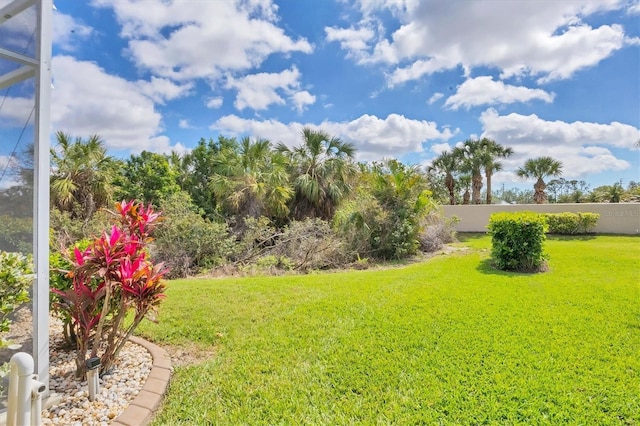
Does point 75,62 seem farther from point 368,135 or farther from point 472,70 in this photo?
point 368,135

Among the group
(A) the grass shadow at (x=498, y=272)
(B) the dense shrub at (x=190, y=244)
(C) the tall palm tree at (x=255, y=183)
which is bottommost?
(A) the grass shadow at (x=498, y=272)

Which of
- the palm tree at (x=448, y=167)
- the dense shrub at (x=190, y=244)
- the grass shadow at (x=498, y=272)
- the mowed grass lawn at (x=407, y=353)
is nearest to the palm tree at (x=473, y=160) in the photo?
the palm tree at (x=448, y=167)

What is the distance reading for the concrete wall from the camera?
14320mm

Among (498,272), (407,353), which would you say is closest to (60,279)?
(407,353)

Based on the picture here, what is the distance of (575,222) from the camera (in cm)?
1434

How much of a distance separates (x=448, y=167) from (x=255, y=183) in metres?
15.0

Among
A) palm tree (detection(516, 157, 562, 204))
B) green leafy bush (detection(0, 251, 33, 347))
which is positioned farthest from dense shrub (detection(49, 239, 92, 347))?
palm tree (detection(516, 157, 562, 204))

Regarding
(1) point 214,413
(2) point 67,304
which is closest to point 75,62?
(2) point 67,304

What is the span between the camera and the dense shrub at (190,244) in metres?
8.59

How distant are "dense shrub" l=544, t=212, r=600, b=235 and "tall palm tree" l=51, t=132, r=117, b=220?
20.0 metres

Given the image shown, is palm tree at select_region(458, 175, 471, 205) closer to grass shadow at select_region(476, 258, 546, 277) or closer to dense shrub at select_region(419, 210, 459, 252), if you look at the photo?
dense shrub at select_region(419, 210, 459, 252)

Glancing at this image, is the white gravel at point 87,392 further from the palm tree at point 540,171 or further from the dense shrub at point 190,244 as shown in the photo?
the palm tree at point 540,171

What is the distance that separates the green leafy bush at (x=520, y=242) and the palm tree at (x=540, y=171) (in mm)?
16174

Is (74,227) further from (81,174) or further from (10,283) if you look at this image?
(10,283)
